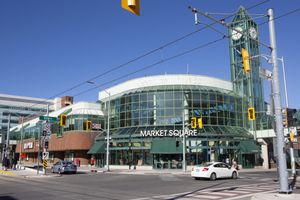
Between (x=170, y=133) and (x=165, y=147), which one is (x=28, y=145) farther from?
(x=165, y=147)

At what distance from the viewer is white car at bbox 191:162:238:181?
26.5 metres

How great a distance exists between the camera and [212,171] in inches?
1049

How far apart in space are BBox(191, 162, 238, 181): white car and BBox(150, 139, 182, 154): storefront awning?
1573 cm

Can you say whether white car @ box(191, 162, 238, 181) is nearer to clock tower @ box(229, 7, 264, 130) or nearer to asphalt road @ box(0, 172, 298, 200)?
→ asphalt road @ box(0, 172, 298, 200)

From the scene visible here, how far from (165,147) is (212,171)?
1804 cm

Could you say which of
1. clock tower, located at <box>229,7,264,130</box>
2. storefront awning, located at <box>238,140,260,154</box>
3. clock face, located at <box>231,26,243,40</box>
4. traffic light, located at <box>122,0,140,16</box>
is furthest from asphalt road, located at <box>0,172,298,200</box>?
clock tower, located at <box>229,7,264,130</box>

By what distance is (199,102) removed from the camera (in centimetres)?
4903

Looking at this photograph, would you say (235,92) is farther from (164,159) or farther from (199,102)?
(164,159)

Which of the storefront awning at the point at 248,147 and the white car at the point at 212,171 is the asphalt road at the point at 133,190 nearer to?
the white car at the point at 212,171

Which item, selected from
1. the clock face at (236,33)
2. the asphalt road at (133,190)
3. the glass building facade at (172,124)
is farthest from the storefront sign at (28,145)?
the asphalt road at (133,190)

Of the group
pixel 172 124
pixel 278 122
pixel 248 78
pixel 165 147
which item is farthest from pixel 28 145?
pixel 278 122

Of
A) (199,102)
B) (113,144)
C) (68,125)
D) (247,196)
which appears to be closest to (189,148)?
(199,102)

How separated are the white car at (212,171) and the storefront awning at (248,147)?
19.8 m

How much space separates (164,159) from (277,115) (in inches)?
1205
